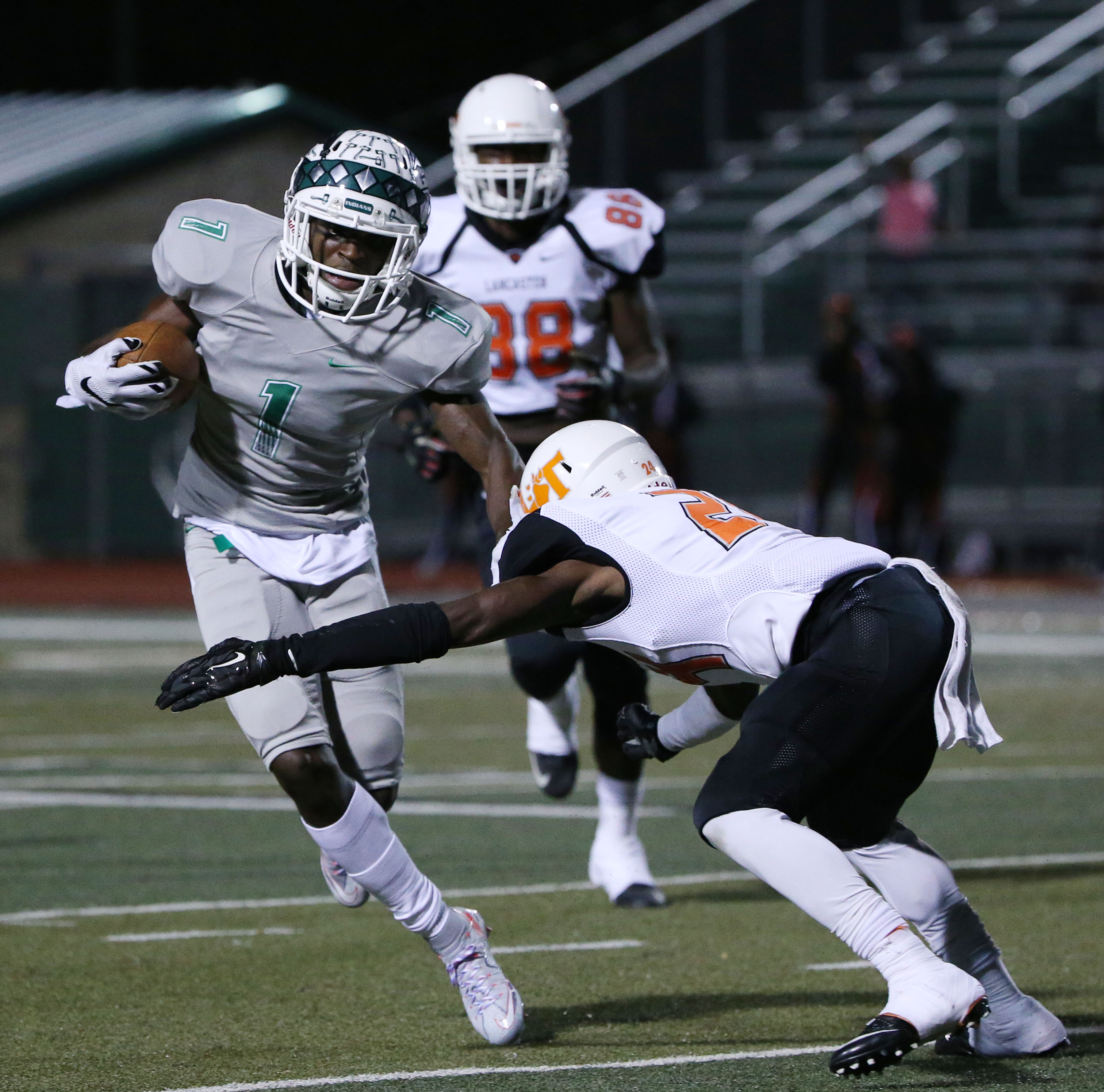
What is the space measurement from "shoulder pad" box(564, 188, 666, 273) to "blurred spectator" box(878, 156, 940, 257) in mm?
11178

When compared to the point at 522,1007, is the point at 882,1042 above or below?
above

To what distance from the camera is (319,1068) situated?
405cm

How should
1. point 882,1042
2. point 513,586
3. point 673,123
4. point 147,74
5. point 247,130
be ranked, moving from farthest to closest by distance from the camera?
point 147,74 < point 247,130 < point 673,123 < point 513,586 < point 882,1042

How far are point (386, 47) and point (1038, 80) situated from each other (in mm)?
9481

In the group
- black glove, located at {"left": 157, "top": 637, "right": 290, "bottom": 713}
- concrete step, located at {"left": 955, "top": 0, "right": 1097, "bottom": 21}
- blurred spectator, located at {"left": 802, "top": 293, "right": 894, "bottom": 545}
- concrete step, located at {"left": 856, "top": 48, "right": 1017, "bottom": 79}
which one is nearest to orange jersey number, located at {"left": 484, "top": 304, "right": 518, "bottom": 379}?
black glove, located at {"left": 157, "top": 637, "right": 290, "bottom": 713}

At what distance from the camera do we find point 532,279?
20.4ft

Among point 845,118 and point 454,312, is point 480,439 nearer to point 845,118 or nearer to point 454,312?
point 454,312

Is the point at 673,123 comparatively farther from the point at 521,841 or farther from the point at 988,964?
the point at 988,964

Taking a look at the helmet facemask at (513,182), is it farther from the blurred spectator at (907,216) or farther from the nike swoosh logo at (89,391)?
the blurred spectator at (907,216)

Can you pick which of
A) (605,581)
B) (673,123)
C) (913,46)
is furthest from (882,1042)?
(913,46)

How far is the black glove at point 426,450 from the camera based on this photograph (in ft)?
17.6

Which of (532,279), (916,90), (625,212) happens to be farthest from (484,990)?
(916,90)

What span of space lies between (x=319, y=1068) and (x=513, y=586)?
101cm

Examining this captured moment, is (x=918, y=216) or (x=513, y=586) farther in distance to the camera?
(x=918, y=216)
